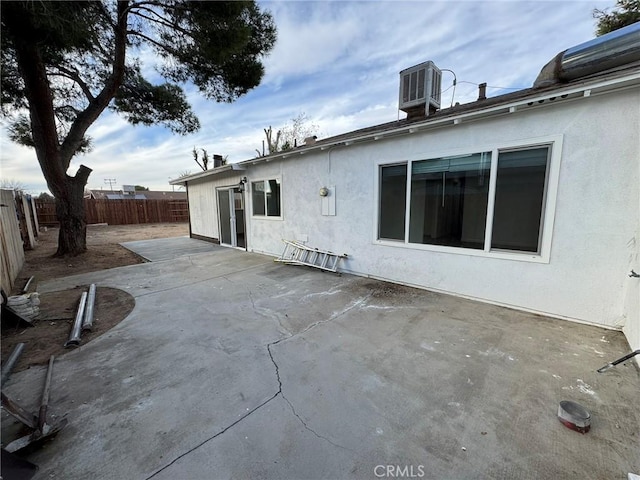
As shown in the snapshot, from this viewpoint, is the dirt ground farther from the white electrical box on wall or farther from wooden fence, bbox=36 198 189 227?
wooden fence, bbox=36 198 189 227

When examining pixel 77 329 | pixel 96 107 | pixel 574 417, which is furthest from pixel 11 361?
pixel 96 107

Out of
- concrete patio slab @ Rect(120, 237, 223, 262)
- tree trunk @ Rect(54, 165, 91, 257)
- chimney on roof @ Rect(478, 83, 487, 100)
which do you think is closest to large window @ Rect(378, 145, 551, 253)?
chimney on roof @ Rect(478, 83, 487, 100)

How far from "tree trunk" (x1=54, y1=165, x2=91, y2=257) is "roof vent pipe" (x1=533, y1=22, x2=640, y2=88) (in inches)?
424

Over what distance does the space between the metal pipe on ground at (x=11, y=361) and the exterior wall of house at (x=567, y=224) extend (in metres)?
5.00

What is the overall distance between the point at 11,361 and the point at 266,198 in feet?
19.3

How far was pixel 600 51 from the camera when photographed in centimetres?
320

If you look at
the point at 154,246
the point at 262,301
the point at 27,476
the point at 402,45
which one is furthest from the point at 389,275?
the point at 154,246

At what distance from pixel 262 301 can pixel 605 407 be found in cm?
382

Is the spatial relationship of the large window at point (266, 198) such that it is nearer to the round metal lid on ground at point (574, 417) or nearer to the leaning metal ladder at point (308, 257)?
the leaning metal ladder at point (308, 257)

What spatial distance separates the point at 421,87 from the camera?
15.8 feet

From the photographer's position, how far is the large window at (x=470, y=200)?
3479 mm

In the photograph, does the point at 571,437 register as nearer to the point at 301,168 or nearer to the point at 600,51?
the point at 600,51

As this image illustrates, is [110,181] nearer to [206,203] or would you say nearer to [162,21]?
[206,203]

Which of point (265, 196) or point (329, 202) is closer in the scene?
point (329, 202)
